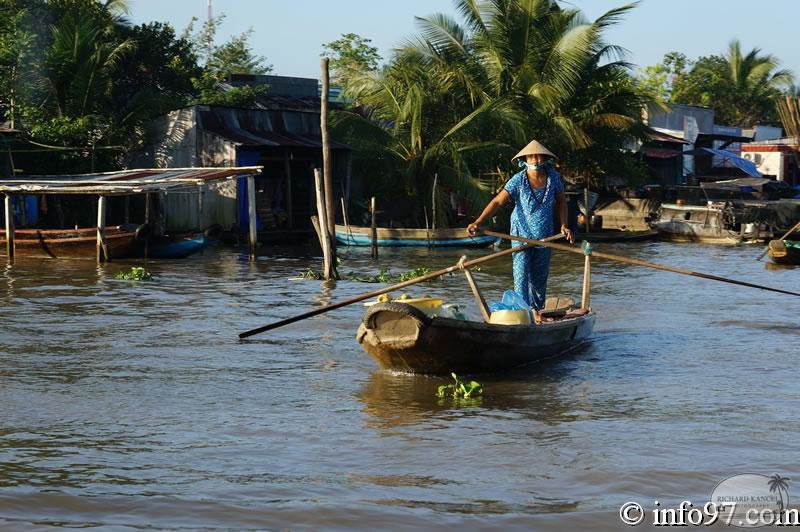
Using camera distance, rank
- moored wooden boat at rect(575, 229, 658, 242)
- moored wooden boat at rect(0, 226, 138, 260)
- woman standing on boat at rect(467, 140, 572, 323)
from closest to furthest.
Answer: woman standing on boat at rect(467, 140, 572, 323), moored wooden boat at rect(0, 226, 138, 260), moored wooden boat at rect(575, 229, 658, 242)

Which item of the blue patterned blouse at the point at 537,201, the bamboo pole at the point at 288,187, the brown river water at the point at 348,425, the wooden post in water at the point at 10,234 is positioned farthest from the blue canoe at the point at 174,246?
Answer: the blue patterned blouse at the point at 537,201

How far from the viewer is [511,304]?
27.3 feet

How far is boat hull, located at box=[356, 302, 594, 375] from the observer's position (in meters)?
7.23

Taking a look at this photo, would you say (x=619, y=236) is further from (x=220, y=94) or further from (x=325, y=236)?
(x=325, y=236)

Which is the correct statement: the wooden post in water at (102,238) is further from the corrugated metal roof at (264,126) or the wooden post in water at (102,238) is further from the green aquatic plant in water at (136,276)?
the corrugated metal roof at (264,126)

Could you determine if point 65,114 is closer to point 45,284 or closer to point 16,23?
point 16,23

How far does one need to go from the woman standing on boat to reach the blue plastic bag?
8.5 inches

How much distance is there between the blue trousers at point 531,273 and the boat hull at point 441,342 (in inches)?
28.5

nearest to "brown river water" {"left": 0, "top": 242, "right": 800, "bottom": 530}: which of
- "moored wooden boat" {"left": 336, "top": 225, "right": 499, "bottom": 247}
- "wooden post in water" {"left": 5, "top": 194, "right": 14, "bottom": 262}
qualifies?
"wooden post in water" {"left": 5, "top": 194, "right": 14, "bottom": 262}

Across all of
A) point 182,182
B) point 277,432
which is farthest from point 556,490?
point 182,182

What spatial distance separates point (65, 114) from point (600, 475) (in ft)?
65.5

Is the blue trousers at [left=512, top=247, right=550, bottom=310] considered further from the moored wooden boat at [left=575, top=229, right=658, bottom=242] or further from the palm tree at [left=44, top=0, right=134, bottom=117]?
the moored wooden boat at [left=575, top=229, right=658, bottom=242]
